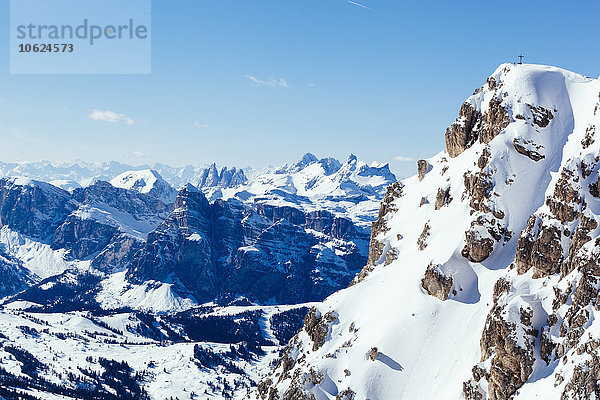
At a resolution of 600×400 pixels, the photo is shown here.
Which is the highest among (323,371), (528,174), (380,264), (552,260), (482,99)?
(482,99)

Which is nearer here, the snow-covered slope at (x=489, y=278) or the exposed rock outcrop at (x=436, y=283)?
the snow-covered slope at (x=489, y=278)

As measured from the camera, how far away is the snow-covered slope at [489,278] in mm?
99500

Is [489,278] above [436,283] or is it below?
above

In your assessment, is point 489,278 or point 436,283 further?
point 436,283

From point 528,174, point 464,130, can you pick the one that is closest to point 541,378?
point 528,174

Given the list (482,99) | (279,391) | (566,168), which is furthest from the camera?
(482,99)

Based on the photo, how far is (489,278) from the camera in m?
130

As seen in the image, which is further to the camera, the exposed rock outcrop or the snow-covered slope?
the exposed rock outcrop

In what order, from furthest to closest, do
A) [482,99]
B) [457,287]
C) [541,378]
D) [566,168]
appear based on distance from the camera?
[482,99], [457,287], [566,168], [541,378]

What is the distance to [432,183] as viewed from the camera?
184250 mm

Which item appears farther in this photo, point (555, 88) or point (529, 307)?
point (555, 88)

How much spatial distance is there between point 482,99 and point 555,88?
80.4 ft

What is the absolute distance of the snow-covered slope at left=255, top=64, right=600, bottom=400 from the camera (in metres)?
99.5

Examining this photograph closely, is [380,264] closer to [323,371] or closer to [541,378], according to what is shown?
[323,371]
